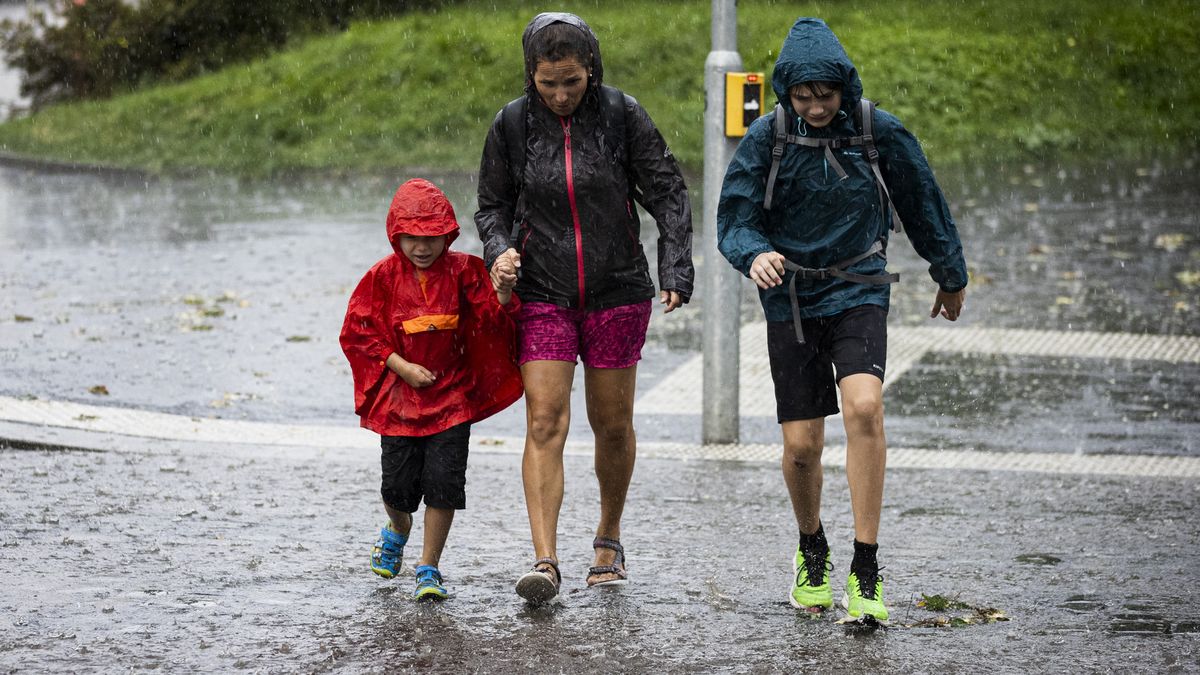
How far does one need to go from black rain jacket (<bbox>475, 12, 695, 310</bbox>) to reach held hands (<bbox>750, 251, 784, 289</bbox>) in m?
0.43

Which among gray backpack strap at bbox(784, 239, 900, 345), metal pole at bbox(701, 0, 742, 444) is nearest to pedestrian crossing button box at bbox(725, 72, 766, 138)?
metal pole at bbox(701, 0, 742, 444)

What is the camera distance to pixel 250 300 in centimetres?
1248

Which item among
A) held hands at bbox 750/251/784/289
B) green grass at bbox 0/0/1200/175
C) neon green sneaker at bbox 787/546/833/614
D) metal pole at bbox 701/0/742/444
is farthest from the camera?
green grass at bbox 0/0/1200/175

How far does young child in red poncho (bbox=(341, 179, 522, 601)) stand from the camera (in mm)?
5309

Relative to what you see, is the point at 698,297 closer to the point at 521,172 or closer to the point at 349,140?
the point at 521,172

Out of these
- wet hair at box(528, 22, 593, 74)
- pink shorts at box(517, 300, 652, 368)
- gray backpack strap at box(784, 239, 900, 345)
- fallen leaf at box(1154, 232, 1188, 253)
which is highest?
wet hair at box(528, 22, 593, 74)

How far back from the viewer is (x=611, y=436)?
18.2 feet

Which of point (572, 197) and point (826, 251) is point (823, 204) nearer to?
point (826, 251)

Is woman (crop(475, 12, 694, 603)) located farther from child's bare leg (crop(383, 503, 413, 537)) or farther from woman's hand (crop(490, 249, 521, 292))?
child's bare leg (crop(383, 503, 413, 537))

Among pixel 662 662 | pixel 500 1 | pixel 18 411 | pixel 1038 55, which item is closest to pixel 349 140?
pixel 500 1

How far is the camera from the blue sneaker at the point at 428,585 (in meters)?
5.29

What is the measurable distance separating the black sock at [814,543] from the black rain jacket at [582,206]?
834 millimetres

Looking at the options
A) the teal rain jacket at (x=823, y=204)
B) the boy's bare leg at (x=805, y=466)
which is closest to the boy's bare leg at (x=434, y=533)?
the boy's bare leg at (x=805, y=466)

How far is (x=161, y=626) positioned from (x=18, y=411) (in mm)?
3854
